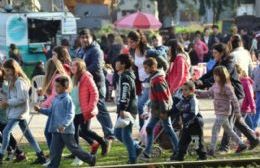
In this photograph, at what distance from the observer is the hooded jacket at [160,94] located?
1121 cm

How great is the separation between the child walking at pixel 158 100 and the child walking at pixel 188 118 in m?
0.20

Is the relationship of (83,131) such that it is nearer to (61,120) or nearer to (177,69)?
(61,120)

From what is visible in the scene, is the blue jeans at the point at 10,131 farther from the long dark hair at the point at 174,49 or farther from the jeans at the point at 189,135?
the long dark hair at the point at 174,49

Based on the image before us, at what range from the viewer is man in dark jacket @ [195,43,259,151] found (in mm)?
12055

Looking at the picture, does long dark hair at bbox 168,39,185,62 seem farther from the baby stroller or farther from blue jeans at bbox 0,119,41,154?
blue jeans at bbox 0,119,41,154

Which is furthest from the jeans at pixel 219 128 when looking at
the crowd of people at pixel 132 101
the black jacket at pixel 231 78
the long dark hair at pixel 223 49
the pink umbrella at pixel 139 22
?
the pink umbrella at pixel 139 22

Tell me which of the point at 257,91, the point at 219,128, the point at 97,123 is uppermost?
the point at 257,91

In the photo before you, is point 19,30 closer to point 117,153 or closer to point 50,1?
point 50,1

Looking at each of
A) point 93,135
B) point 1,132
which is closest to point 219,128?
point 93,135

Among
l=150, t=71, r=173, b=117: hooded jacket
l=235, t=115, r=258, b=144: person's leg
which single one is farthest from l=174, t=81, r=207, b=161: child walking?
l=235, t=115, r=258, b=144: person's leg

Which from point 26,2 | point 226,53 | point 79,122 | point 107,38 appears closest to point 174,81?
point 226,53

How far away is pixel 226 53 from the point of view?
12125mm

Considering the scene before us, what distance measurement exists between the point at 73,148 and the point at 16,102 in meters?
1.46

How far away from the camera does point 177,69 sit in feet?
40.6
